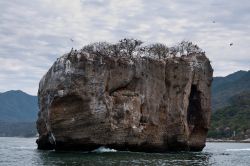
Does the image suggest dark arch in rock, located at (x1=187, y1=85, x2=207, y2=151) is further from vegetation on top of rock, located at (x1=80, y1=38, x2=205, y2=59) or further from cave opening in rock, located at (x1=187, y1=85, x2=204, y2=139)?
vegetation on top of rock, located at (x1=80, y1=38, x2=205, y2=59)

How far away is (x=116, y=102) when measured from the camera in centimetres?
6419

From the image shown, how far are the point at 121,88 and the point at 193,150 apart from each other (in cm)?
1861

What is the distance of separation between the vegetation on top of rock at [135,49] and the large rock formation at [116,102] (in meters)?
1.09

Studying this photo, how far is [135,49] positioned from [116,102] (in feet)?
32.2

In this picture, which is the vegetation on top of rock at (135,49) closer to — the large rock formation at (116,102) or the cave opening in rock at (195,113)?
the large rock formation at (116,102)

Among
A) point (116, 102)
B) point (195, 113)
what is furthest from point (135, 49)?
point (195, 113)

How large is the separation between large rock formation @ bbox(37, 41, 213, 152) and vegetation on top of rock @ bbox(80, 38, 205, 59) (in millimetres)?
1093

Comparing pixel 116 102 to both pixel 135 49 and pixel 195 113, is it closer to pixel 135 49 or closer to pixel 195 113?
pixel 135 49

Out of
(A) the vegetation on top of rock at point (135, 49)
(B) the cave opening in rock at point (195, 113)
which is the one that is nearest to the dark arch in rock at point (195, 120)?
(B) the cave opening in rock at point (195, 113)

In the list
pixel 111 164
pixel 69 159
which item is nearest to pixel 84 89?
pixel 69 159

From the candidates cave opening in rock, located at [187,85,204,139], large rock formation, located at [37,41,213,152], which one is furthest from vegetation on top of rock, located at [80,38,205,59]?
cave opening in rock, located at [187,85,204,139]

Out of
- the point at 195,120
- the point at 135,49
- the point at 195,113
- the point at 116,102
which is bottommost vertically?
the point at 195,120

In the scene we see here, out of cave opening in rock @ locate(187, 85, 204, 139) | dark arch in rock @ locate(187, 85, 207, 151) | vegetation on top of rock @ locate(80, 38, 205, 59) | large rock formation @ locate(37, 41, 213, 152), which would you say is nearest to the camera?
large rock formation @ locate(37, 41, 213, 152)

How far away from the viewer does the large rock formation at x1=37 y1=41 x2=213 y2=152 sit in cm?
6200
